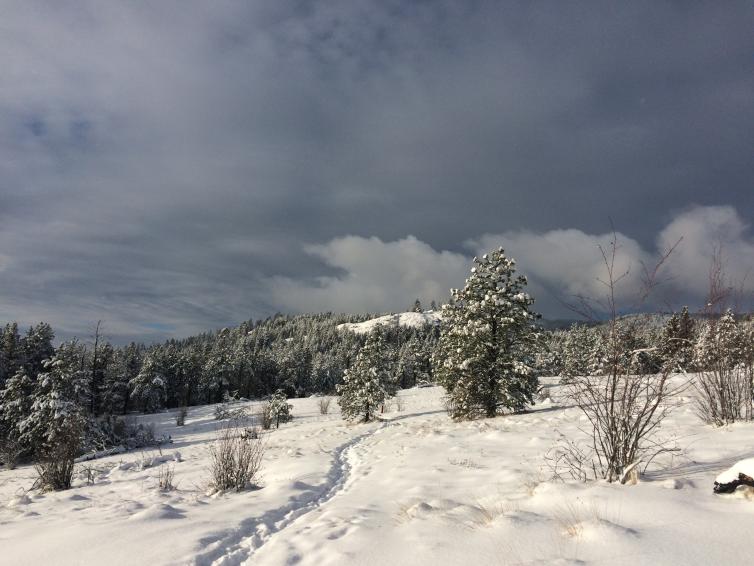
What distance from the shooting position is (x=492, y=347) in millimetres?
17938

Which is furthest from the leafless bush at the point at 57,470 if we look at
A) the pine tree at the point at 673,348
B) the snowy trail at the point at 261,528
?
the pine tree at the point at 673,348

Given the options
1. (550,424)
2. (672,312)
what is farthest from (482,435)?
(672,312)

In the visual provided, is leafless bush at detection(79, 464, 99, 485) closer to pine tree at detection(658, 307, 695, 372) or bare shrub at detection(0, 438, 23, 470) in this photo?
pine tree at detection(658, 307, 695, 372)

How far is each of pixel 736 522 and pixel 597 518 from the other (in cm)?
105

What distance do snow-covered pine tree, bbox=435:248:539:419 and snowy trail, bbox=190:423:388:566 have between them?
32.0ft

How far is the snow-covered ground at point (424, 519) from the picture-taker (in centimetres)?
339

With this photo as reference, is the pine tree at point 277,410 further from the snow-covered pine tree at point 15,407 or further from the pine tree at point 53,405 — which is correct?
the snow-covered pine tree at point 15,407

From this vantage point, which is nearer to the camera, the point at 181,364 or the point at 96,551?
the point at 96,551

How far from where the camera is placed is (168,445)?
24.9 m

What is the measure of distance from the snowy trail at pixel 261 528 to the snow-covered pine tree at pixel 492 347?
9.77 meters

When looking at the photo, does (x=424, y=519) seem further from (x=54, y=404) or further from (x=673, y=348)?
(x=54, y=404)

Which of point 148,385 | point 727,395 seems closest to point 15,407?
point 148,385

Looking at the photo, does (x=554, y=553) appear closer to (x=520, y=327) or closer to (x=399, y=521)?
(x=399, y=521)

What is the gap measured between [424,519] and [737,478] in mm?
3182
